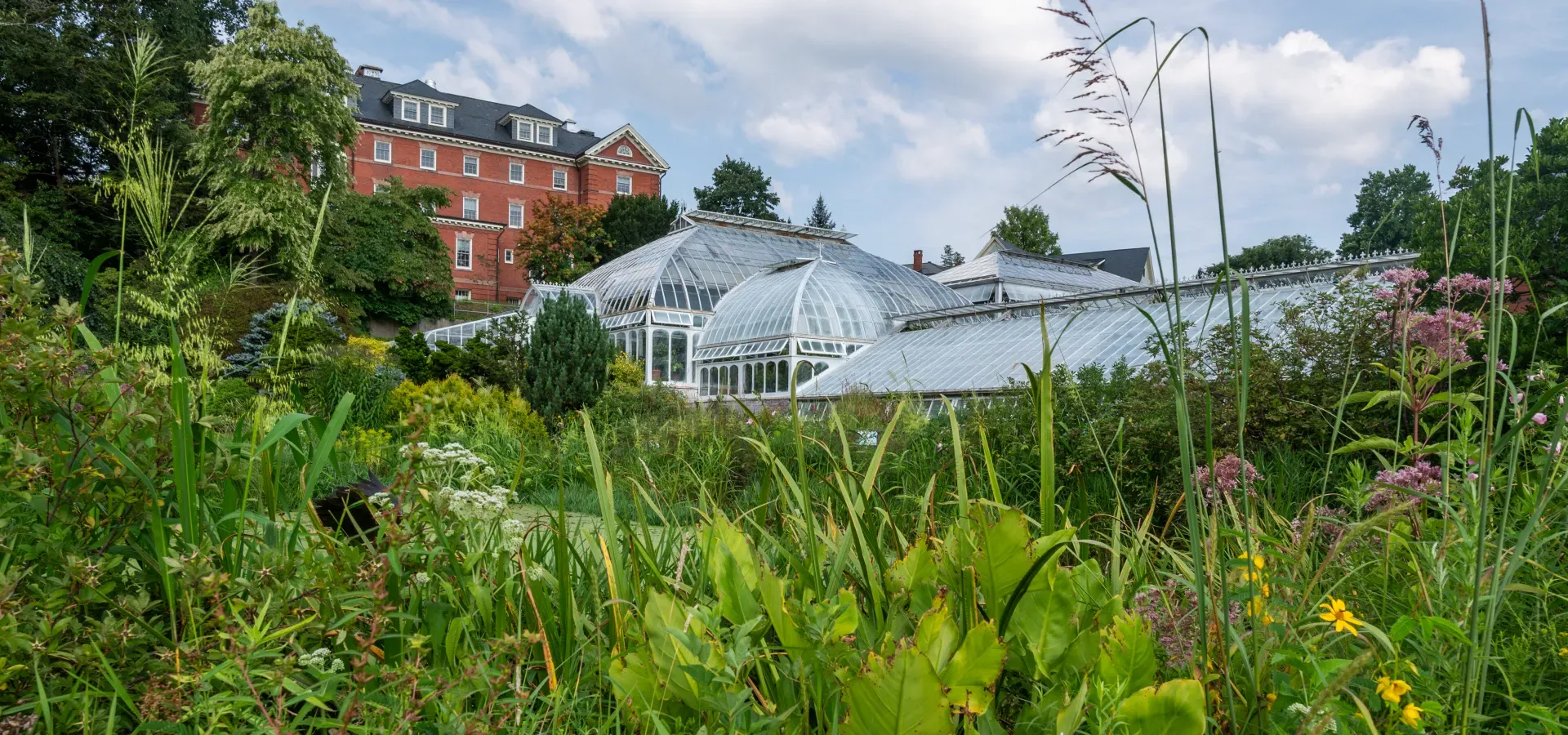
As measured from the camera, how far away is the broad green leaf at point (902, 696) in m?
1.33

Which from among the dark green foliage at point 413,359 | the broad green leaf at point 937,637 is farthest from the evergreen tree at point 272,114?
the broad green leaf at point 937,637

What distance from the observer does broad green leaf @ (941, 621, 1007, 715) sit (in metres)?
1.39

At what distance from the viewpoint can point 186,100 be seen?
27.6 meters

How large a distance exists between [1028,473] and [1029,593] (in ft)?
14.1

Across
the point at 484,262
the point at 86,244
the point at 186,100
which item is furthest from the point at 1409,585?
the point at 484,262

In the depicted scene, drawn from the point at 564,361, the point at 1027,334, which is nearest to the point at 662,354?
the point at 564,361

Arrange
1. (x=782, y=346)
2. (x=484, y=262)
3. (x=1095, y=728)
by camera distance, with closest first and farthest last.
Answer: (x=1095, y=728)
(x=782, y=346)
(x=484, y=262)

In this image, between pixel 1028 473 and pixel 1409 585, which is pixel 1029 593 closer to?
pixel 1409 585

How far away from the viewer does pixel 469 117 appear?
4612cm

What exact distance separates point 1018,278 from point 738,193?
88.1ft

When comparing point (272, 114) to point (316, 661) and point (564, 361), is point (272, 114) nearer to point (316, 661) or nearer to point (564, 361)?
point (564, 361)

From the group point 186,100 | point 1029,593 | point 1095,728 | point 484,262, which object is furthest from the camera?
point 484,262

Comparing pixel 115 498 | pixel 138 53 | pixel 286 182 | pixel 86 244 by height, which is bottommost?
pixel 115 498

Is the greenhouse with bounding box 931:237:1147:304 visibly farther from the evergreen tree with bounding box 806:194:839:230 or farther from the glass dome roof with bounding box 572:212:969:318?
the evergreen tree with bounding box 806:194:839:230
